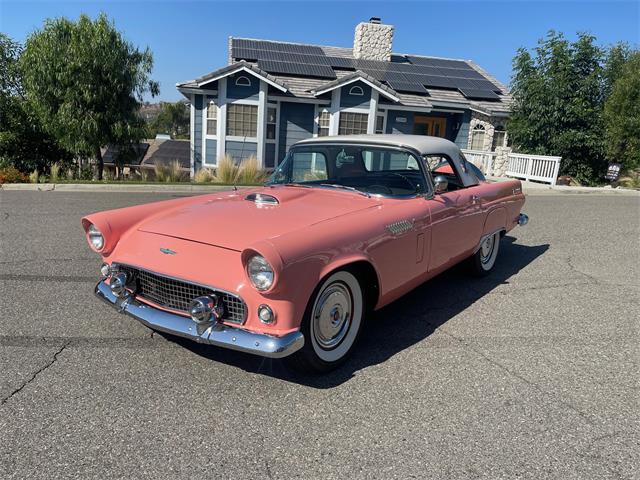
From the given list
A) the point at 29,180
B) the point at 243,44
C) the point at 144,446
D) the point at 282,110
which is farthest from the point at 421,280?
the point at 243,44

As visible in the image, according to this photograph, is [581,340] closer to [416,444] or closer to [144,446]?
[416,444]

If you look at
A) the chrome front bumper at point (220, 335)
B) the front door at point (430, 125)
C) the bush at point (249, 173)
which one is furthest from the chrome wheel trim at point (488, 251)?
the front door at point (430, 125)

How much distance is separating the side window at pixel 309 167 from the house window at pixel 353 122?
13383 mm

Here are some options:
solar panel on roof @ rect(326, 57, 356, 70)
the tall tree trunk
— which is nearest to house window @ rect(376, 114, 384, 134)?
solar panel on roof @ rect(326, 57, 356, 70)

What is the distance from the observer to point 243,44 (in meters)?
20.7

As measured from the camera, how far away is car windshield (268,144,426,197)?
4.07 meters

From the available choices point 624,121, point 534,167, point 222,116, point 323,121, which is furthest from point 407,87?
point 624,121

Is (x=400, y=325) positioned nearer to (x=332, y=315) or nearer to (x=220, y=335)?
(x=332, y=315)

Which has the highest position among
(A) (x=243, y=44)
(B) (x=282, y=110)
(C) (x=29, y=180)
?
(A) (x=243, y=44)

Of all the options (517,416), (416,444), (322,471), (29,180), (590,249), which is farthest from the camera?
(29,180)

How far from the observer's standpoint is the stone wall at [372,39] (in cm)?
2158

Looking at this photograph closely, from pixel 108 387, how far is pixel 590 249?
6.63 m

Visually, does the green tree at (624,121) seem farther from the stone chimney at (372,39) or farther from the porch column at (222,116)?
the porch column at (222,116)

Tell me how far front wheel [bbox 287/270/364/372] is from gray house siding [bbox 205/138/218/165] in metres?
15.0
